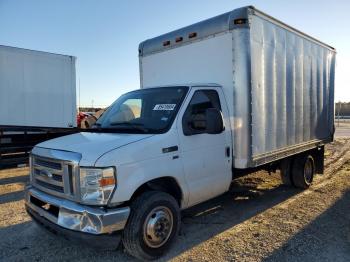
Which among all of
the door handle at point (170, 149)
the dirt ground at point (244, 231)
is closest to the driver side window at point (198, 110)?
the door handle at point (170, 149)

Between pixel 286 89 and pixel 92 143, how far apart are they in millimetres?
4186

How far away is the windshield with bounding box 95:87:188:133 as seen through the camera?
471 cm

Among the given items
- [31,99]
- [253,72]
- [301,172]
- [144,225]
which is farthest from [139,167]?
[31,99]

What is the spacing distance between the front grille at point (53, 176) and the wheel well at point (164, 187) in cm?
79

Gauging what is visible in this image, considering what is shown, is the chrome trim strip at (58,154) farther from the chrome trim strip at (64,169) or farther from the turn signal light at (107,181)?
the turn signal light at (107,181)

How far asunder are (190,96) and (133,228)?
1997 millimetres

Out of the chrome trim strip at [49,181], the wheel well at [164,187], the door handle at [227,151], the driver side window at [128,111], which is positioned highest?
the driver side window at [128,111]

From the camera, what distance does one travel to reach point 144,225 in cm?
416

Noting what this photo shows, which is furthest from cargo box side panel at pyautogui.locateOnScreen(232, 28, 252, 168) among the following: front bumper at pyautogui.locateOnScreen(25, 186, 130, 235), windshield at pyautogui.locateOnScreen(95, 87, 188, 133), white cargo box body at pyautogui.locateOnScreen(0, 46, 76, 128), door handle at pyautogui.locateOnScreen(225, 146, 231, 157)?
white cargo box body at pyautogui.locateOnScreen(0, 46, 76, 128)

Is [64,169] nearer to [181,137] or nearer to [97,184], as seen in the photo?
[97,184]

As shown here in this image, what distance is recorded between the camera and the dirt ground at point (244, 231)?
450 centimetres

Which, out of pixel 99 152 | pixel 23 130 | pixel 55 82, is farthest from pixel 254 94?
pixel 55 82

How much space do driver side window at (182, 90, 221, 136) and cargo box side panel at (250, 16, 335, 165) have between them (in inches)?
28.5

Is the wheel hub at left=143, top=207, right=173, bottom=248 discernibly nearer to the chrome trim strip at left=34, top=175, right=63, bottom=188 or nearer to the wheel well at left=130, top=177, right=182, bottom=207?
the wheel well at left=130, top=177, right=182, bottom=207
